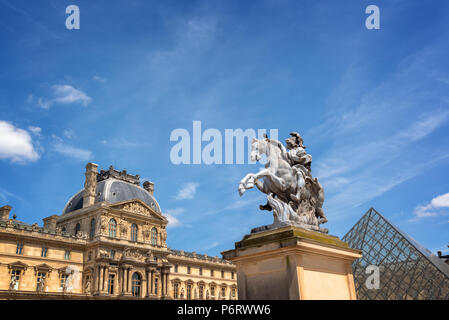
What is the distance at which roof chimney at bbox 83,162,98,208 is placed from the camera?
52.0 metres

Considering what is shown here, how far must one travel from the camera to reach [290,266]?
5.29 metres

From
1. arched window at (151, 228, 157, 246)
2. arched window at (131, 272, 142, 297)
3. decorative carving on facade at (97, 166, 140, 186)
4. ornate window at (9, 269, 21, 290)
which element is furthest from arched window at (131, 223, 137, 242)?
ornate window at (9, 269, 21, 290)

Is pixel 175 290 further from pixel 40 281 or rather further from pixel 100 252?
pixel 40 281

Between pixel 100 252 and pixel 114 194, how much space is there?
9622 mm

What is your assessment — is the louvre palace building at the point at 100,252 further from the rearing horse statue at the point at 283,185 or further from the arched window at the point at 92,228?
the rearing horse statue at the point at 283,185

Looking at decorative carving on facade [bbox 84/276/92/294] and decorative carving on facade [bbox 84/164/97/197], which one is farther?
decorative carving on facade [bbox 84/164/97/197]

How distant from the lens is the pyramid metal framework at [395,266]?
151 ft

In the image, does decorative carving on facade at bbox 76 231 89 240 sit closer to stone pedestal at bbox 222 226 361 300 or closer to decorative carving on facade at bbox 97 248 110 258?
decorative carving on facade at bbox 97 248 110 258

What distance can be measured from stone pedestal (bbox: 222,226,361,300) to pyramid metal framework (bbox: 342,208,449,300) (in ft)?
149

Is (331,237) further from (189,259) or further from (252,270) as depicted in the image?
(189,259)

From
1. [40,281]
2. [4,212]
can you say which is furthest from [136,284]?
[4,212]

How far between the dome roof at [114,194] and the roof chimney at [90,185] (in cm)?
90

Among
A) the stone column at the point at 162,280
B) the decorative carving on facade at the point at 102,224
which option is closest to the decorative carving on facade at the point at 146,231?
the stone column at the point at 162,280
